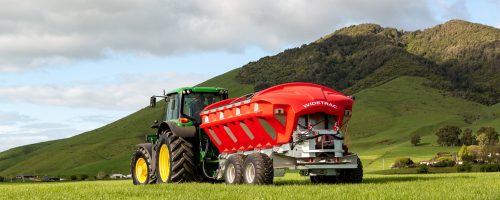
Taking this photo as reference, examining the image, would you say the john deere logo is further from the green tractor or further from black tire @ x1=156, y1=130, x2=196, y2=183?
black tire @ x1=156, y1=130, x2=196, y2=183

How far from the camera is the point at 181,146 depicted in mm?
19641

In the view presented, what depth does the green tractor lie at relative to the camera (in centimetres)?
1956

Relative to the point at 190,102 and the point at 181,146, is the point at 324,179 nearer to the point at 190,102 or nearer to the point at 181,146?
the point at 181,146

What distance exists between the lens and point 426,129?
16925 cm

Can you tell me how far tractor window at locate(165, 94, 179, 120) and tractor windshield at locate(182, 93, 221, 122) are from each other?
36 cm

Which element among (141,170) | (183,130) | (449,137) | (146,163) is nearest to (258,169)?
(183,130)

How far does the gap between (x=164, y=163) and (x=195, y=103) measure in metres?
2.25

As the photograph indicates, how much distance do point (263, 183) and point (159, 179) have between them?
5502 mm

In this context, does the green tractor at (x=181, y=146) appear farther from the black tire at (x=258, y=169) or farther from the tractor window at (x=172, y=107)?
the black tire at (x=258, y=169)

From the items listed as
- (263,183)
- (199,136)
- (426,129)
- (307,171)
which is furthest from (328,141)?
(426,129)

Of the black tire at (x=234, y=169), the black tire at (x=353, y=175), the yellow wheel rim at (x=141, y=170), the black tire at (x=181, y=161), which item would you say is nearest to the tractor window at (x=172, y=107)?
the black tire at (x=181, y=161)

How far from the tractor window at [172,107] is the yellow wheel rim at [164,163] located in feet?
3.79

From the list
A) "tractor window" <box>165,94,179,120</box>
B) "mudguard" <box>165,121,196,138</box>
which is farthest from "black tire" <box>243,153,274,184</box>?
"tractor window" <box>165,94,179,120</box>

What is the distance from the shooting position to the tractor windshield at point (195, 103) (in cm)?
2084
